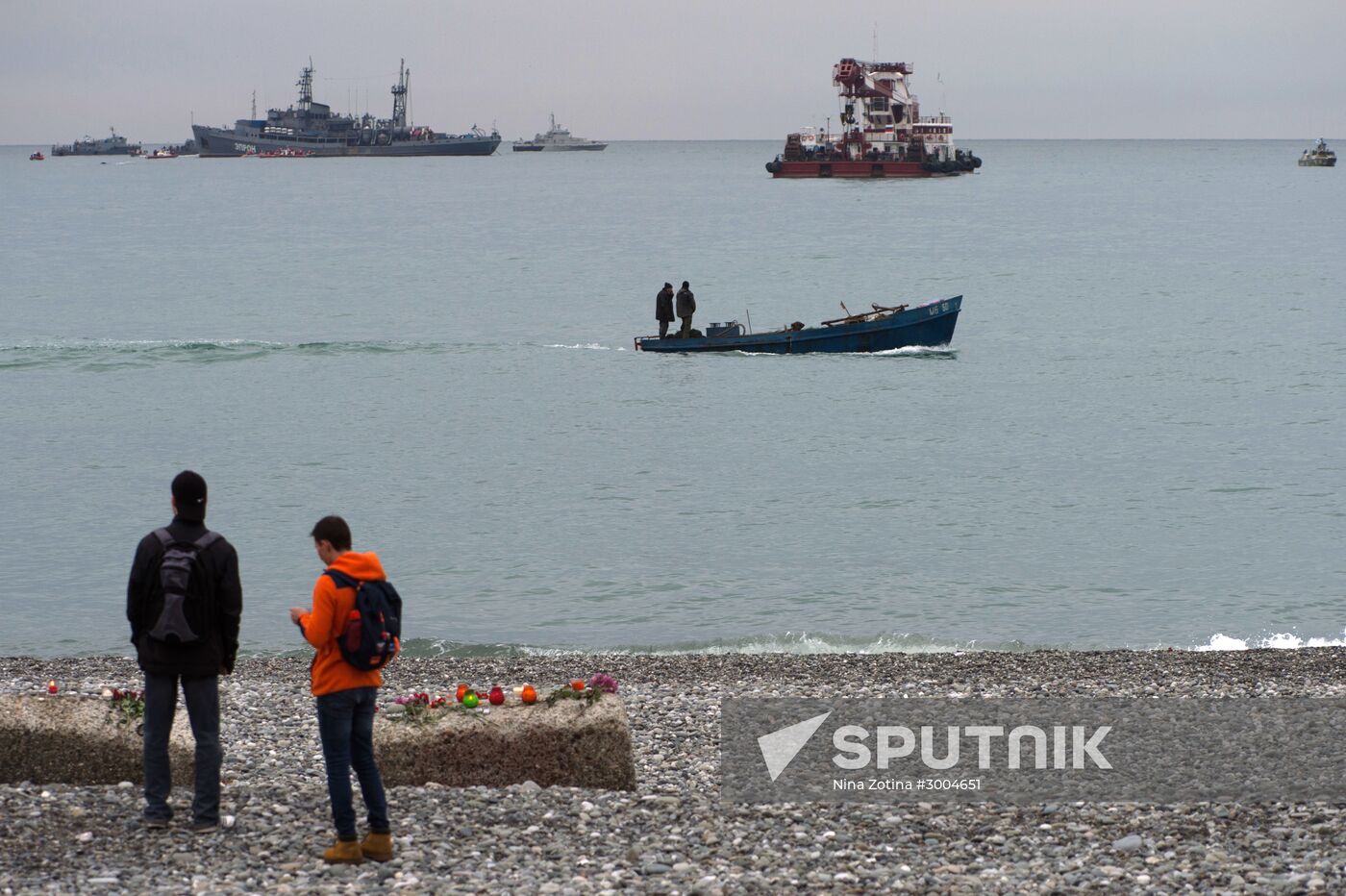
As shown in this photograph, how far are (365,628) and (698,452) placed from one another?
983 inches

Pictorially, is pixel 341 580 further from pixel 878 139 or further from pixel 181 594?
pixel 878 139

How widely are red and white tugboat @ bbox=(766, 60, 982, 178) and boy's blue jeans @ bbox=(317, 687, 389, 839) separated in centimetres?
13839

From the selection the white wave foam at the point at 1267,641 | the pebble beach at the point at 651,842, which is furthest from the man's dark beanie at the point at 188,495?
the white wave foam at the point at 1267,641

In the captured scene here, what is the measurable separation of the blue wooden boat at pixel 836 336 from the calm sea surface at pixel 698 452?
0.65 meters

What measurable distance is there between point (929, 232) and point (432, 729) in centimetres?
10192

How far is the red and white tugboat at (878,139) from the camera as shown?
143625mm

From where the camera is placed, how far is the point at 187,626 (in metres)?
7.80

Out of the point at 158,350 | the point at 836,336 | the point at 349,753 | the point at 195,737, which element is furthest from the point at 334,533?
the point at 158,350

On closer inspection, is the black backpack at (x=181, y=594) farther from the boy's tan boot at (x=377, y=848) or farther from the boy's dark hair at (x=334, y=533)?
the boy's tan boot at (x=377, y=848)

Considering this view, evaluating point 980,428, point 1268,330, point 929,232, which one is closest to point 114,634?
point 980,428

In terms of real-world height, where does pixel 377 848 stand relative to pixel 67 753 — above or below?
above

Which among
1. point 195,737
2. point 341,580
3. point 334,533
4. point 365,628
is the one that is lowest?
point 195,737

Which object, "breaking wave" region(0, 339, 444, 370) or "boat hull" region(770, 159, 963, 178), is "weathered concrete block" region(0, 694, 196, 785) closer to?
"breaking wave" region(0, 339, 444, 370)

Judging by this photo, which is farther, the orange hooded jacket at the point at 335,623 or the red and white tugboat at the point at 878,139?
the red and white tugboat at the point at 878,139
